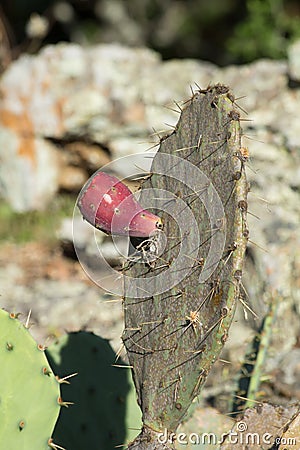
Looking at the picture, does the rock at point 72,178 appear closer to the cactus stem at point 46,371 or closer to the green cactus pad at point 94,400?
the green cactus pad at point 94,400

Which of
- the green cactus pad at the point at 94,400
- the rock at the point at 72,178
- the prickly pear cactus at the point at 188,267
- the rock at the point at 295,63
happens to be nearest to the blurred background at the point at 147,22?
the rock at the point at 72,178

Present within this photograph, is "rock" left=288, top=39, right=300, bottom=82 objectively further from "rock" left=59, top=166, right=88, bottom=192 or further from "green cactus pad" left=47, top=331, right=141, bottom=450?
"green cactus pad" left=47, top=331, right=141, bottom=450

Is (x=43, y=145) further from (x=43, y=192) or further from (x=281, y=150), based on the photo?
(x=281, y=150)

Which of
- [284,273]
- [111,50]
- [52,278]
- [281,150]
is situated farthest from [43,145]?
[284,273]

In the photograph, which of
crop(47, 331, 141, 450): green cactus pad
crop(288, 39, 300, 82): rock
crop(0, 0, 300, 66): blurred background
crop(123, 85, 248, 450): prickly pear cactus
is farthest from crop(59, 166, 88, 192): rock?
crop(123, 85, 248, 450): prickly pear cactus

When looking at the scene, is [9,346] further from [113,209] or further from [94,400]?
[94,400]

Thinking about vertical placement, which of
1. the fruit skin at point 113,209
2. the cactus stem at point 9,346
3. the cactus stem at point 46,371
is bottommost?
the cactus stem at point 46,371
